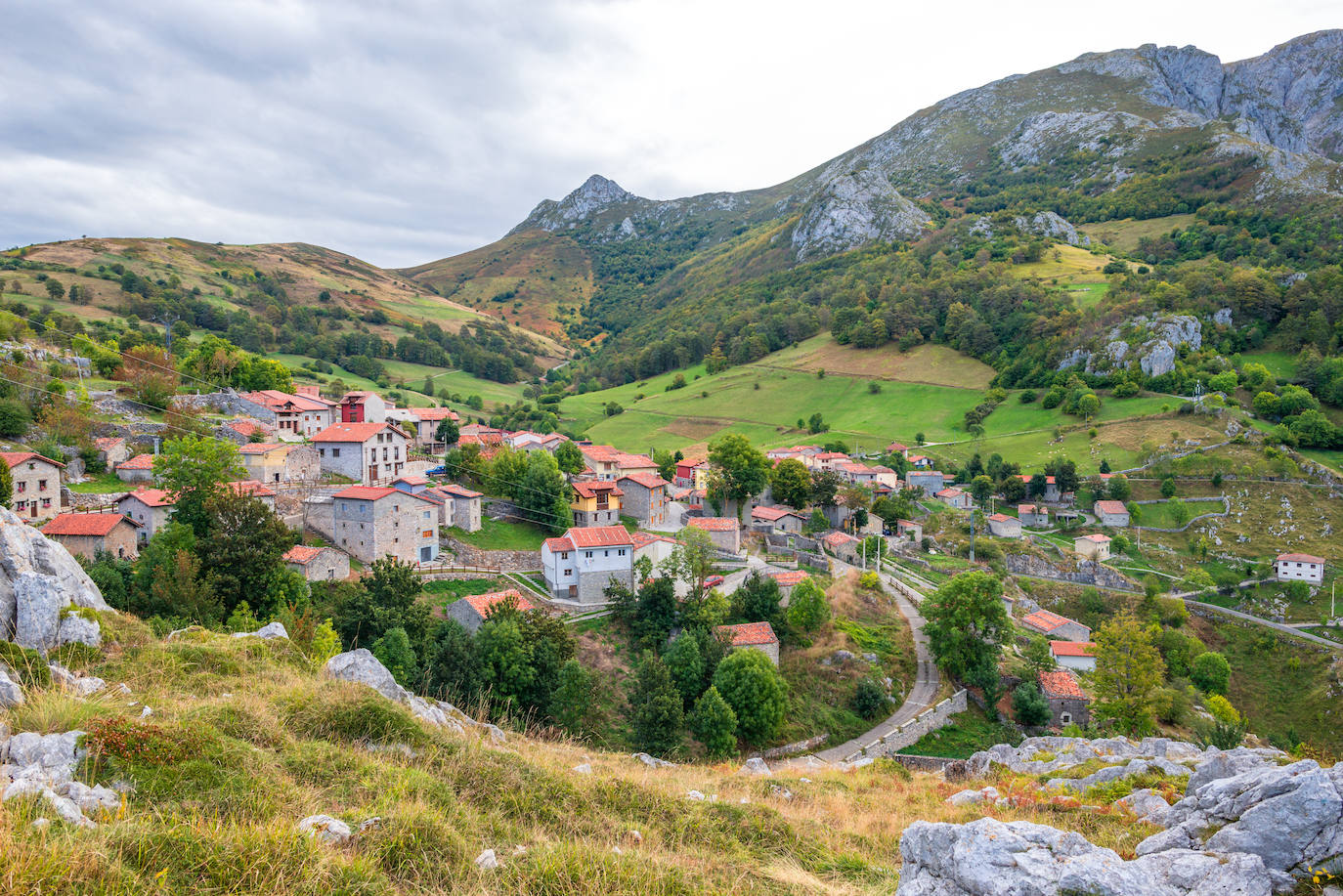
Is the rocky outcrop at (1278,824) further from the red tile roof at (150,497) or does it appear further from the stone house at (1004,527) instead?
the stone house at (1004,527)

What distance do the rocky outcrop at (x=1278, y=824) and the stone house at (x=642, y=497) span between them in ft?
137

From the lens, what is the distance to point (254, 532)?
81.8 ft

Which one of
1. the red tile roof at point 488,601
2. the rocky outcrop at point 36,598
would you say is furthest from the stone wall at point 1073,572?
the rocky outcrop at point 36,598

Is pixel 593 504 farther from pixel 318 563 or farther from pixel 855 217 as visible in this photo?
pixel 855 217

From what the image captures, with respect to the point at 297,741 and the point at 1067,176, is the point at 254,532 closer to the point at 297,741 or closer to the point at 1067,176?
the point at 297,741

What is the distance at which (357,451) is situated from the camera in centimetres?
4141

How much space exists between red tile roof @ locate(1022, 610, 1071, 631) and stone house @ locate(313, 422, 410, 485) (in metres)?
45.5

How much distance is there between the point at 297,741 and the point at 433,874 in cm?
316

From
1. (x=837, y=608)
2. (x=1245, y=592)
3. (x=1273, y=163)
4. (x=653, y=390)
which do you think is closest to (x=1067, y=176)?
(x=1273, y=163)

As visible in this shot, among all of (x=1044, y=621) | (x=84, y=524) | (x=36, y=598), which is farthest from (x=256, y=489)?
(x=1044, y=621)

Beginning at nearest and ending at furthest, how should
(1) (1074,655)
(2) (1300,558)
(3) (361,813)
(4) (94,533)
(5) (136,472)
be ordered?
1. (3) (361,813)
2. (4) (94,533)
3. (5) (136,472)
4. (1) (1074,655)
5. (2) (1300,558)

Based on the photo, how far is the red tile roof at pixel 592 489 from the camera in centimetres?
4462

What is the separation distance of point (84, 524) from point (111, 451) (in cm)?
1160

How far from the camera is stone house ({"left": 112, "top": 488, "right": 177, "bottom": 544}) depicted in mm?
31453
